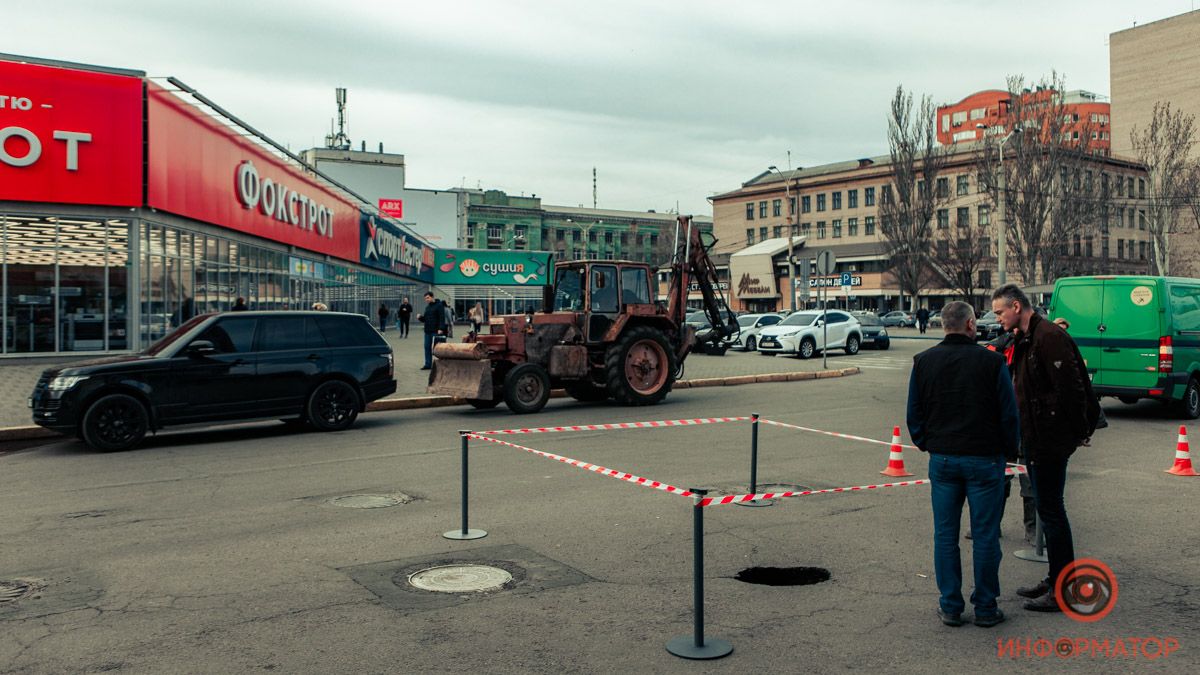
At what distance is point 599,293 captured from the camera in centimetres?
1700

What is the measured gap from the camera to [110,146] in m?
21.8

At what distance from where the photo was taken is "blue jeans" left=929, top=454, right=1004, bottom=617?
17.0 ft

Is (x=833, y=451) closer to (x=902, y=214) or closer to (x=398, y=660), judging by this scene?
(x=398, y=660)

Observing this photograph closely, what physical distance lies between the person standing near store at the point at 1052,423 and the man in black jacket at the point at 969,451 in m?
0.52

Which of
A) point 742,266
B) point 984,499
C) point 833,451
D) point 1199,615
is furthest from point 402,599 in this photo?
point 742,266

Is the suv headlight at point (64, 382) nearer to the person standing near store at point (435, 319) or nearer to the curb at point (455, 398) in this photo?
the curb at point (455, 398)

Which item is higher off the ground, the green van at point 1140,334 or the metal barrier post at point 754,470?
the green van at point 1140,334

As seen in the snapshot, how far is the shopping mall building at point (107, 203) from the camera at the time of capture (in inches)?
839

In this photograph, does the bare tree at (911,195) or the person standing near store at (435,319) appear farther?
the bare tree at (911,195)

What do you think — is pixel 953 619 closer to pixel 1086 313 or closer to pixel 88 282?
pixel 1086 313

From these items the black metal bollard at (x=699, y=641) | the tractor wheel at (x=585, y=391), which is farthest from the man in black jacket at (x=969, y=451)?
the tractor wheel at (x=585, y=391)

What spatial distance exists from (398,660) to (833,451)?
784cm

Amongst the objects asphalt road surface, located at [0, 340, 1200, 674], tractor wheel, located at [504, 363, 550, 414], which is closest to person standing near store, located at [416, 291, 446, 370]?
tractor wheel, located at [504, 363, 550, 414]

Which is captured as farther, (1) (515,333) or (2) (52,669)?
(1) (515,333)
